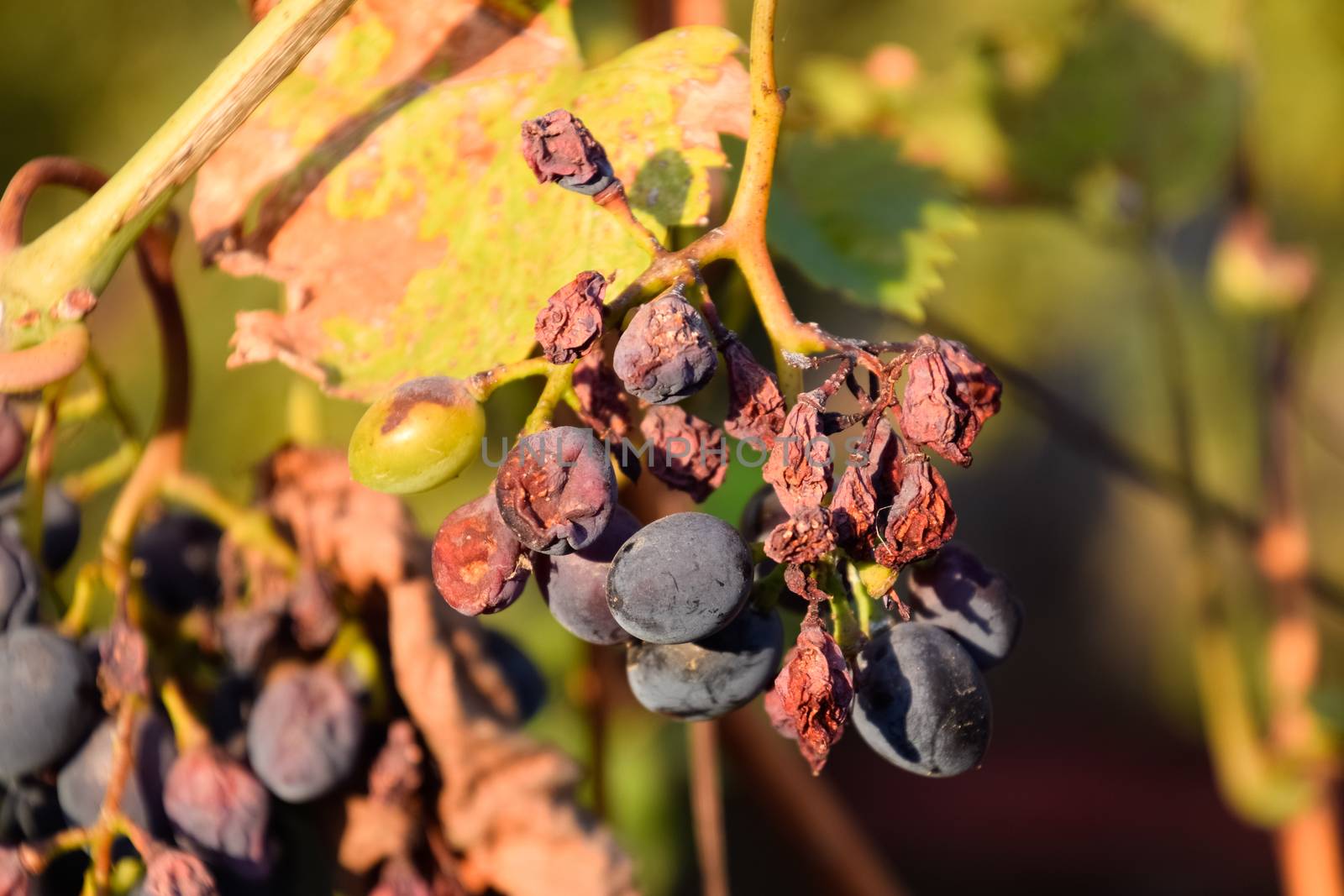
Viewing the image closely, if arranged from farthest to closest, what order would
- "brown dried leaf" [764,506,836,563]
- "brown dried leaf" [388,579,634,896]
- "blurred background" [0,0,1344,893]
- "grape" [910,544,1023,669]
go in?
1. "blurred background" [0,0,1344,893]
2. "brown dried leaf" [388,579,634,896]
3. "grape" [910,544,1023,669]
4. "brown dried leaf" [764,506,836,563]

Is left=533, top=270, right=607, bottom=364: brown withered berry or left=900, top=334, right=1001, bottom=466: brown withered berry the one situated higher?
left=533, top=270, right=607, bottom=364: brown withered berry

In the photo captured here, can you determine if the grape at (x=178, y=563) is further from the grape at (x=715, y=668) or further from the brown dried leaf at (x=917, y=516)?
the brown dried leaf at (x=917, y=516)

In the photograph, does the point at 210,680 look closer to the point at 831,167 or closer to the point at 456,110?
the point at 456,110

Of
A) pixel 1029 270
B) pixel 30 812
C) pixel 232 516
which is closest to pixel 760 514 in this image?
pixel 232 516

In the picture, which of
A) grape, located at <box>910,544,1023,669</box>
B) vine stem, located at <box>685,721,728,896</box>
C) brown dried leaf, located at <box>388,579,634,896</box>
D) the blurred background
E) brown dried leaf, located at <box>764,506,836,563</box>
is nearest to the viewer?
brown dried leaf, located at <box>764,506,836,563</box>

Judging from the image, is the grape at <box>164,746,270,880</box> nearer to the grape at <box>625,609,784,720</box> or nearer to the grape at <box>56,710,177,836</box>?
the grape at <box>56,710,177,836</box>

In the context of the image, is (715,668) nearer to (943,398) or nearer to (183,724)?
(943,398)

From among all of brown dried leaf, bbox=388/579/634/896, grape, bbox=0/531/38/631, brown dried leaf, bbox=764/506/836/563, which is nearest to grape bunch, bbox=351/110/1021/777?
brown dried leaf, bbox=764/506/836/563
